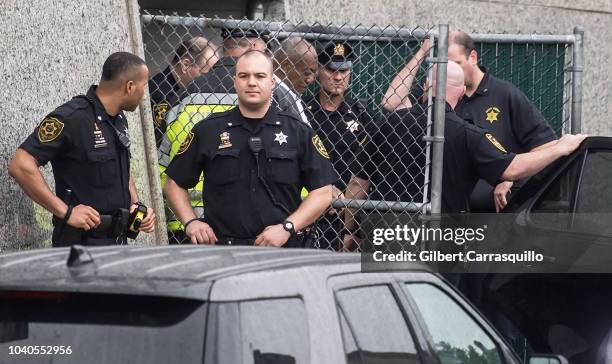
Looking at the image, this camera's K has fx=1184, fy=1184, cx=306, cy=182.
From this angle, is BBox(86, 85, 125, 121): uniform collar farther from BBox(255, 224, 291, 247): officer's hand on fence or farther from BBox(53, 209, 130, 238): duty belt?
BBox(255, 224, 291, 247): officer's hand on fence

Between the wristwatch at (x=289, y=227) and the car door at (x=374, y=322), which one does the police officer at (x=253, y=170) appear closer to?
the wristwatch at (x=289, y=227)

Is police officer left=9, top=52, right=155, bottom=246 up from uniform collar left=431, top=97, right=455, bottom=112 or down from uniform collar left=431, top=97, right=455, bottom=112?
down

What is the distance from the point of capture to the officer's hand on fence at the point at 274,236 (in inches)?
221

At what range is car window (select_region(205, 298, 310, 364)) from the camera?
2771 millimetres

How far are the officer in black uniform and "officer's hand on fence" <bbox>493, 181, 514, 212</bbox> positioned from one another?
0.06ft

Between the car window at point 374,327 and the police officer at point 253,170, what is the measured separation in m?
2.19

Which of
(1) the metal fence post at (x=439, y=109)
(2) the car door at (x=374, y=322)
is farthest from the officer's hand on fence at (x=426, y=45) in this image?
(2) the car door at (x=374, y=322)

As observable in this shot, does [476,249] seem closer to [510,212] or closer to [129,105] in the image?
[510,212]

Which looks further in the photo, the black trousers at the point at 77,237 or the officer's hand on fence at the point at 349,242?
the officer's hand on fence at the point at 349,242

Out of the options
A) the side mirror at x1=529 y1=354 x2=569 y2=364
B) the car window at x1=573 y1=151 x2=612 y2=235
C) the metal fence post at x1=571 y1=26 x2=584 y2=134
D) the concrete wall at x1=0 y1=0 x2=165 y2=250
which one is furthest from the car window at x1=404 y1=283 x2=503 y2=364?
the metal fence post at x1=571 y1=26 x2=584 y2=134

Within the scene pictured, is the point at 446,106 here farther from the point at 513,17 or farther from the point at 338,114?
the point at 513,17

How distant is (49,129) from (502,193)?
251 centimetres

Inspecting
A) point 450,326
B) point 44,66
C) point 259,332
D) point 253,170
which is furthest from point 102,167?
point 259,332

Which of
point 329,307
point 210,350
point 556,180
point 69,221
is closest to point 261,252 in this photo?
point 329,307
